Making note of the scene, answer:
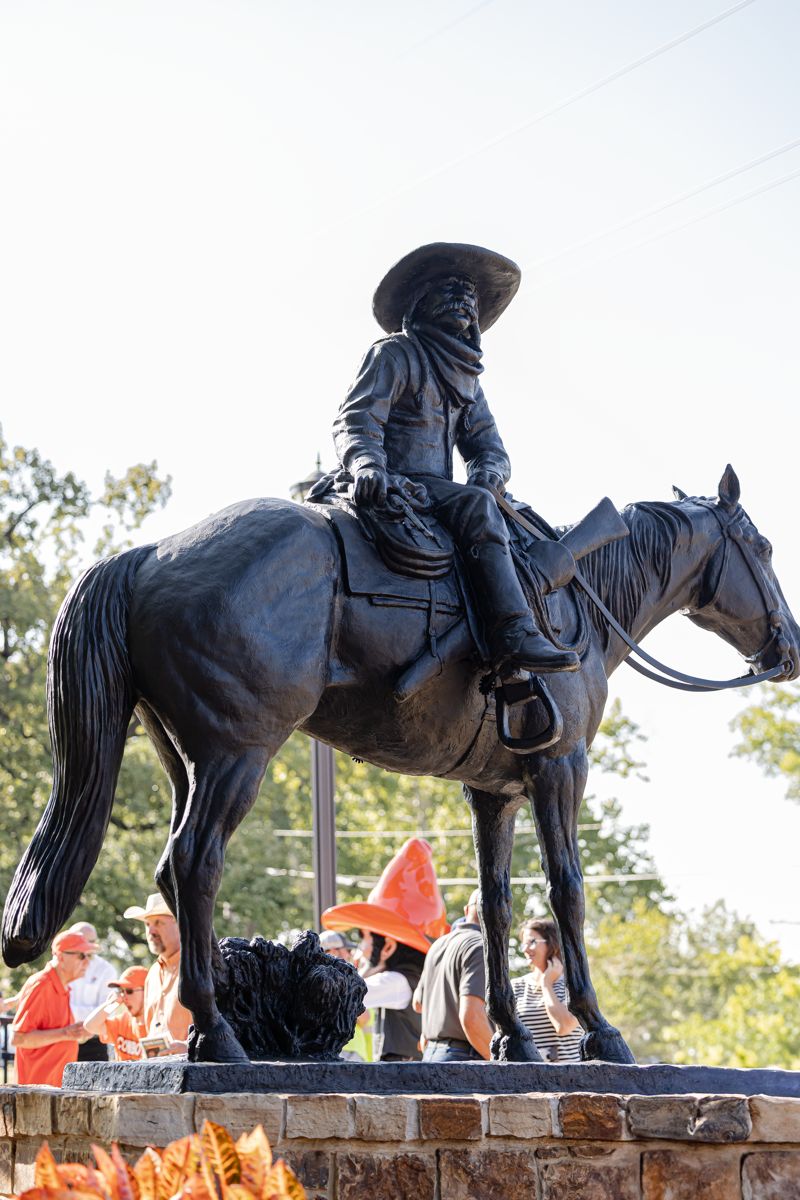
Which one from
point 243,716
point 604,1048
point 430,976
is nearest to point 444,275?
point 243,716

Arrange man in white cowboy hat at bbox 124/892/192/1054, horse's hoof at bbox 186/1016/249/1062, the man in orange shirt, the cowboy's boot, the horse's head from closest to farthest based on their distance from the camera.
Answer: horse's hoof at bbox 186/1016/249/1062 < the cowboy's boot < the horse's head < man in white cowboy hat at bbox 124/892/192/1054 < the man in orange shirt

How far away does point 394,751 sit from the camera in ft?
17.4

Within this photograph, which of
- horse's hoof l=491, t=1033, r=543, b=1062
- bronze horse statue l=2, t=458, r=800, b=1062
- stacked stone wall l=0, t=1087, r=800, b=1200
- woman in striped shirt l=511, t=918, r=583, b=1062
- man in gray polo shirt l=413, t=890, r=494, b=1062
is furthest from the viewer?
woman in striped shirt l=511, t=918, r=583, b=1062

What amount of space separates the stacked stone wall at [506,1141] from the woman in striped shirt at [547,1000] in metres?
2.93

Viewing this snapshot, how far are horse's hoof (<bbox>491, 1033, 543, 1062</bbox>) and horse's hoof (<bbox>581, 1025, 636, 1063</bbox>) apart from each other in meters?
0.39

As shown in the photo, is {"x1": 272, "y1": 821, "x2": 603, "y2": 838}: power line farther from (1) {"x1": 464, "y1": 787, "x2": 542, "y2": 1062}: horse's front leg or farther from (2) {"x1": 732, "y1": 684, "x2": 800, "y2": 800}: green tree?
(1) {"x1": 464, "y1": 787, "x2": 542, "y2": 1062}: horse's front leg

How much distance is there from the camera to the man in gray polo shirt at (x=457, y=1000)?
682 cm

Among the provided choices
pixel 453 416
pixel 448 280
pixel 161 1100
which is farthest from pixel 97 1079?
pixel 448 280

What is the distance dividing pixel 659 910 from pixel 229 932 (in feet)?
51.3

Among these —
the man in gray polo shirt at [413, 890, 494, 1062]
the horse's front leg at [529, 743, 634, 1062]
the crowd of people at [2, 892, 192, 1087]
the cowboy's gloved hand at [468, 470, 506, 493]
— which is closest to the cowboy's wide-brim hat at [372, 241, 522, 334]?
the cowboy's gloved hand at [468, 470, 506, 493]

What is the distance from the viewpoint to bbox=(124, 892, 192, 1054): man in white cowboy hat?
21.6ft

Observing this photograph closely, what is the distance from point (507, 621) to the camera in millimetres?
5078

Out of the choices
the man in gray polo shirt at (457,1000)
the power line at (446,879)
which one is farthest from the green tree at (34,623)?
the man in gray polo shirt at (457,1000)

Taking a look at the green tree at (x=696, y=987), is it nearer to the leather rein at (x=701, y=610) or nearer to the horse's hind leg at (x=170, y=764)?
the leather rein at (x=701, y=610)
